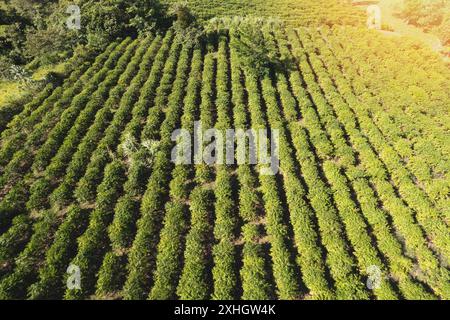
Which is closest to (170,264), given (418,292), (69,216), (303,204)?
(69,216)

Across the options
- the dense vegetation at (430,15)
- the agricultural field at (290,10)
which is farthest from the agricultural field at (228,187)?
the agricultural field at (290,10)

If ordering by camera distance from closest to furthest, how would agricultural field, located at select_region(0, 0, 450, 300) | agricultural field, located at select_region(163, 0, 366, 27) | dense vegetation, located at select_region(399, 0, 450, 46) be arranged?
agricultural field, located at select_region(0, 0, 450, 300), dense vegetation, located at select_region(399, 0, 450, 46), agricultural field, located at select_region(163, 0, 366, 27)

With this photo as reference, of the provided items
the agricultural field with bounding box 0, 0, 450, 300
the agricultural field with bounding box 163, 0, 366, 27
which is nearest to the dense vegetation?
the agricultural field with bounding box 163, 0, 366, 27

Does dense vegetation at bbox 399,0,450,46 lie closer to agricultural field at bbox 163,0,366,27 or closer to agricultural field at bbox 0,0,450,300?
agricultural field at bbox 163,0,366,27

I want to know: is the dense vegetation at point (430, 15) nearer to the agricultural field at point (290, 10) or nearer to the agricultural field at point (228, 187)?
the agricultural field at point (290, 10)

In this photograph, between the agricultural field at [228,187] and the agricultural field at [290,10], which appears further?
the agricultural field at [290,10]

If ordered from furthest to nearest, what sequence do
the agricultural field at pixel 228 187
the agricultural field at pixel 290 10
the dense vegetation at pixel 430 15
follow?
the agricultural field at pixel 290 10, the dense vegetation at pixel 430 15, the agricultural field at pixel 228 187

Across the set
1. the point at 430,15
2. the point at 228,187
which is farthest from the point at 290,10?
the point at 228,187

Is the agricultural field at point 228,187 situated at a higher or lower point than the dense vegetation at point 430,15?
lower

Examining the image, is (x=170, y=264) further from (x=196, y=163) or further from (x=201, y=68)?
(x=201, y=68)
